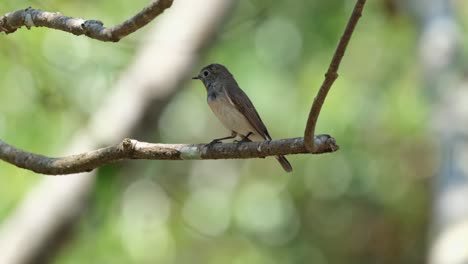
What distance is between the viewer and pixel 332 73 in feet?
11.6

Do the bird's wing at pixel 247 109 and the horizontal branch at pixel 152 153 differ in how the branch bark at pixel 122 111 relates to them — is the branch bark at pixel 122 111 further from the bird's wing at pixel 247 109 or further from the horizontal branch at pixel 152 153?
the horizontal branch at pixel 152 153

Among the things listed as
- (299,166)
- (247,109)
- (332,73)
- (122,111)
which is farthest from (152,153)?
(299,166)

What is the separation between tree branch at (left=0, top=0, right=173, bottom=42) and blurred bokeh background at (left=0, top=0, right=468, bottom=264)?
21.9 ft

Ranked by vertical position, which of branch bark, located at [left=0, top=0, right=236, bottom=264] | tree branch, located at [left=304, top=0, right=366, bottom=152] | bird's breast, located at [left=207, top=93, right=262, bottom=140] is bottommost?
tree branch, located at [left=304, top=0, right=366, bottom=152]

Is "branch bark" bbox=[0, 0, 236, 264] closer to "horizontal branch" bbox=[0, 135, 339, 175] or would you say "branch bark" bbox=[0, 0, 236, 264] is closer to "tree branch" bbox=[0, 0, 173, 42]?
"horizontal branch" bbox=[0, 135, 339, 175]

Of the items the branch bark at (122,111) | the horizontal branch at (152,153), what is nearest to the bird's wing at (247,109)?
the horizontal branch at (152,153)

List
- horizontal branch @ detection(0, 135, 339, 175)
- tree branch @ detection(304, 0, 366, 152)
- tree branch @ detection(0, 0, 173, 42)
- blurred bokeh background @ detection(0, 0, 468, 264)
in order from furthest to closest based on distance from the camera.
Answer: blurred bokeh background @ detection(0, 0, 468, 264) → horizontal branch @ detection(0, 135, 339, 175) → tree branch @ detection(0, 0, 173, 42) → tree branch @ detection(304, 0, 366, 152)

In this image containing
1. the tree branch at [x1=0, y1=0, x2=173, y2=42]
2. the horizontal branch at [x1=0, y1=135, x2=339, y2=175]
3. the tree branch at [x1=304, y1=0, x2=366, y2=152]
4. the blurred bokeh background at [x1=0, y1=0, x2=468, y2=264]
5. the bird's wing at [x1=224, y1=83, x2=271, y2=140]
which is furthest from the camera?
the blurred bokeh background at [x1=0, y1=0, x2=468, y2=264]

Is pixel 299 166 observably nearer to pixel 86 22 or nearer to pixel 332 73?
pixel 86 22

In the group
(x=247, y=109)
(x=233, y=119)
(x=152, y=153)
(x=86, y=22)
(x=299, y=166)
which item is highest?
(x=299, y=166)

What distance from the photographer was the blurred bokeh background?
12953 mm

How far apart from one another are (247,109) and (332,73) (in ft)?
10.3

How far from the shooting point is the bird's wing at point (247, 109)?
6562 millimetres

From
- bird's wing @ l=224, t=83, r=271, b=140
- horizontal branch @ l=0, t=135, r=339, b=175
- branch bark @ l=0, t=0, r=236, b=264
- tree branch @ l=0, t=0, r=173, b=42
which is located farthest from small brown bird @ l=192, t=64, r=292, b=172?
branch bark @ l=0, t=0, r=236, b=264
